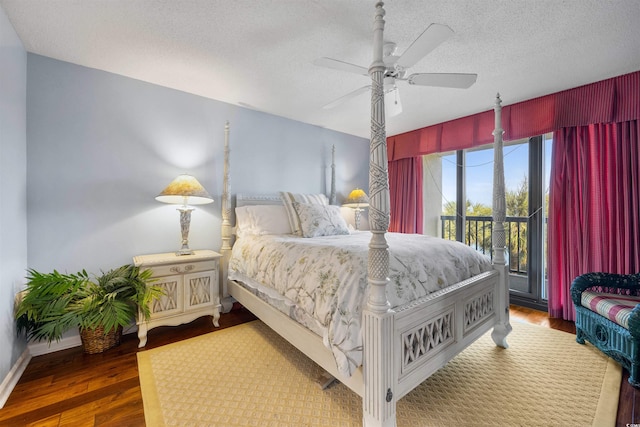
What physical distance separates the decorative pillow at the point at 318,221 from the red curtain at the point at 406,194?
182 cm

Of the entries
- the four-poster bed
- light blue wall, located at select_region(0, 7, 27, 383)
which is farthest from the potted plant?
the four-poster bed

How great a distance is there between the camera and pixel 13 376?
1.76 metres

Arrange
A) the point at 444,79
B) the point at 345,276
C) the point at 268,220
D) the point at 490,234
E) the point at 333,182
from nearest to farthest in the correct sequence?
the point at 345,276 → the point at 444,79 → the point at 268,220 → the point at 490,234 → the point at 333,182

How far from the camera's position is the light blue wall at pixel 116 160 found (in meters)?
2.21

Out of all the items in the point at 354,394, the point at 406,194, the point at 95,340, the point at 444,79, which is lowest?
the point at 354,394

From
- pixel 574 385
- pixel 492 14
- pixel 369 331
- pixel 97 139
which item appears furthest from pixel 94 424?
pixel 492 14

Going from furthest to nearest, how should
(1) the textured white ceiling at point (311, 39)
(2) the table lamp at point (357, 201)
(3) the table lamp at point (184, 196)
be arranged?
1. (2) the table lamp at point (357, 201)
2. (3) the table lamp at point (184, 196)
3. (1) the textured white ceiling at point (311, 39)

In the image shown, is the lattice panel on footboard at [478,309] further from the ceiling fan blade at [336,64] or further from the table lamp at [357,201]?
the table lamp at [357,201]

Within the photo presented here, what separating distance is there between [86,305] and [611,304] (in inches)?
156

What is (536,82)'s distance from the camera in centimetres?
261

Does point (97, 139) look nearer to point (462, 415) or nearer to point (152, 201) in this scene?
point (152, 201)

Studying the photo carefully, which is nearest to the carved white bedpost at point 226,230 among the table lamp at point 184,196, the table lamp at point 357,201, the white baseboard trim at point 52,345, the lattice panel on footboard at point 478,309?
the table lamp at point 184,196

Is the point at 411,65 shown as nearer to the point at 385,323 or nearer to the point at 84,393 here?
the point at 385,323

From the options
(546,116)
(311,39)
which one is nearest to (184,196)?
(311,39)
